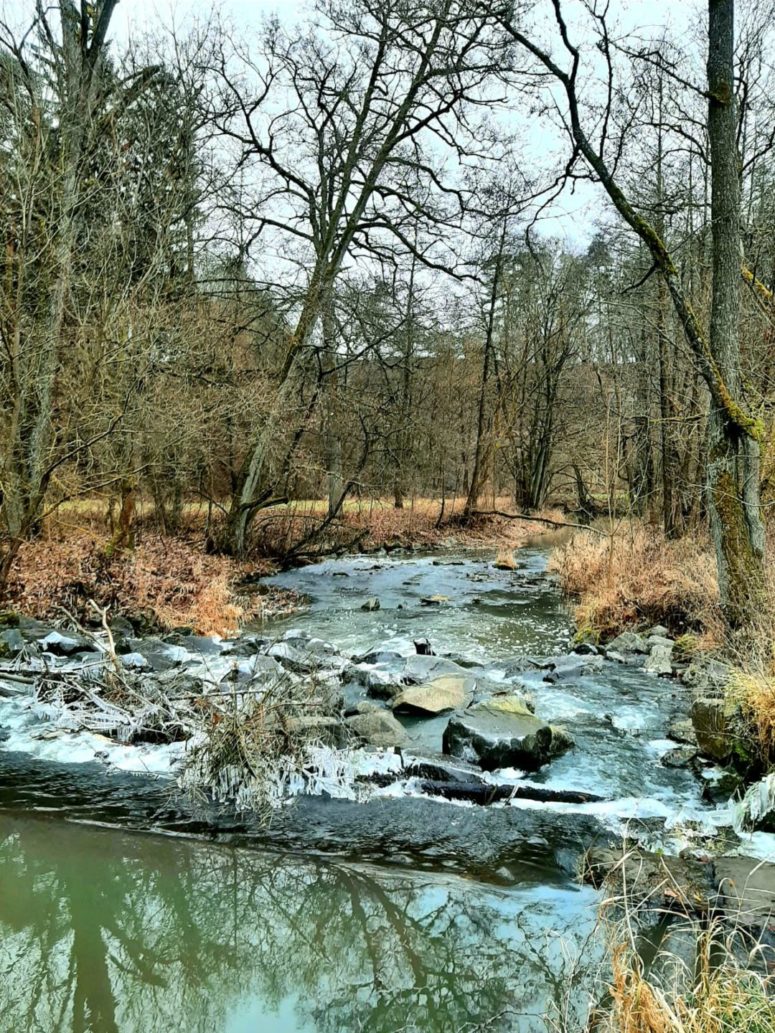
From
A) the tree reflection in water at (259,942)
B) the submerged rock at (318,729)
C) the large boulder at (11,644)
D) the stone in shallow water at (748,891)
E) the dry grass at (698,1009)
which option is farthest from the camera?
the large boulder at (11,644)

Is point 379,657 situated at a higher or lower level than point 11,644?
lower

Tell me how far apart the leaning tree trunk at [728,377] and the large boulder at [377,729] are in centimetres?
378

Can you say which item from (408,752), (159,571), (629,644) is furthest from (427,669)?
(159,571)

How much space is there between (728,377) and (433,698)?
4551 mm

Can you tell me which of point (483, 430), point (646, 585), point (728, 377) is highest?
point (483, 430)

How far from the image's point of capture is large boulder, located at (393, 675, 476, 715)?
696 cm

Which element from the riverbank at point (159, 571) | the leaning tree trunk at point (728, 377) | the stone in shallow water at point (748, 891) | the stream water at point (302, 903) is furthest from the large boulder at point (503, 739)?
the riverbank at point (159, 571)

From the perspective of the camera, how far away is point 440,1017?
3053 millimetres

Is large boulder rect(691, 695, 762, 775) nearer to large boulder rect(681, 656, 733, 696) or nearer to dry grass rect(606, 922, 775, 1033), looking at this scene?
large boulder rect(681, 656, 733, 696)

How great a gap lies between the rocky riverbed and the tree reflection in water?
332mm

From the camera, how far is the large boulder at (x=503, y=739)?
571cm

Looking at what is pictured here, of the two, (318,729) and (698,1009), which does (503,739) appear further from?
(698,1009)

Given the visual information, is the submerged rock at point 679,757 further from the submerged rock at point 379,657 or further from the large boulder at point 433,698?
the submerged rock at point 379,657

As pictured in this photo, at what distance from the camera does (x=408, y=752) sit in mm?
5805
